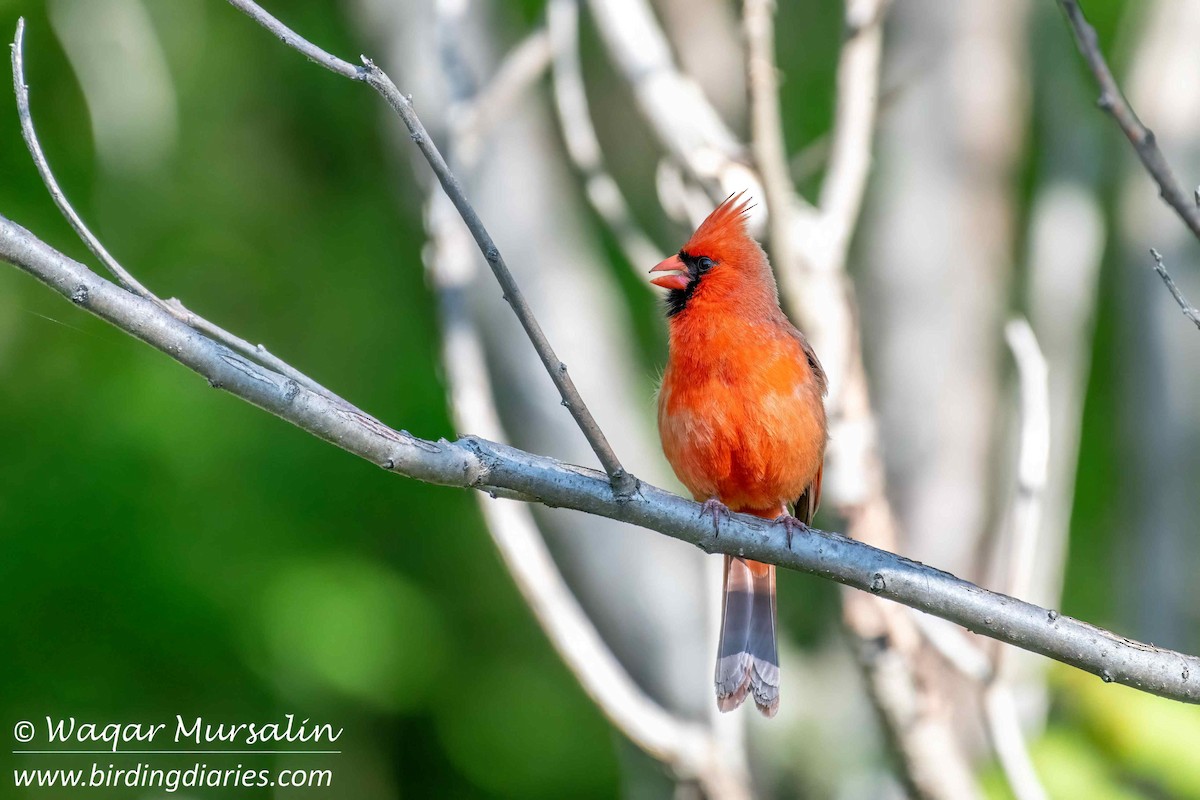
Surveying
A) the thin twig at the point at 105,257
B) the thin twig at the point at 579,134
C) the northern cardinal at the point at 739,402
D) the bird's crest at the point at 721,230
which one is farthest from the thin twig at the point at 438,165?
the thin twig at the point at 579,134

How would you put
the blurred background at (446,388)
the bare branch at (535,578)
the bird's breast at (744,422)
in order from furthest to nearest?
the blurred background at (446,388) → the bare branch at (535,578) → the bird's breast at (744,422)

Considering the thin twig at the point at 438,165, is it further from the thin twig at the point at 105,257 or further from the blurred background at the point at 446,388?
the blurred background at the point at 446,388

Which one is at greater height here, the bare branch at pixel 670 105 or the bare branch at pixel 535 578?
the bare branch at pixel 670 105

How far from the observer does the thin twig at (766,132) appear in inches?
143

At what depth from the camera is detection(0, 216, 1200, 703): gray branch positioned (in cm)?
207

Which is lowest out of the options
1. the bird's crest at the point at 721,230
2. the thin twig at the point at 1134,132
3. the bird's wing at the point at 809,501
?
the thin twig at the point at 1134,132

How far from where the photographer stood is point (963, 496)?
532 centimetres

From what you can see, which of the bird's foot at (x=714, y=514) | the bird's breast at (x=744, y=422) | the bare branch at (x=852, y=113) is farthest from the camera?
the bare branch at (x=852, y=113)

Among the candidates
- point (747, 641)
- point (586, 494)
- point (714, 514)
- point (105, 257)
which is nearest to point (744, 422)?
point (747, 641)

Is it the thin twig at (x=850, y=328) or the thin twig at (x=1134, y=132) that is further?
the thin twig at (x=850, y=328)

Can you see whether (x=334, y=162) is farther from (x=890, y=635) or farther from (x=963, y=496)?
(x=890, y=635)

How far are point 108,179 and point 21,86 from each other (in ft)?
10.6

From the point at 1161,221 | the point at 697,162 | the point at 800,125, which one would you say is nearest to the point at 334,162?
the point at 800,125

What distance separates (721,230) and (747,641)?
130cm
